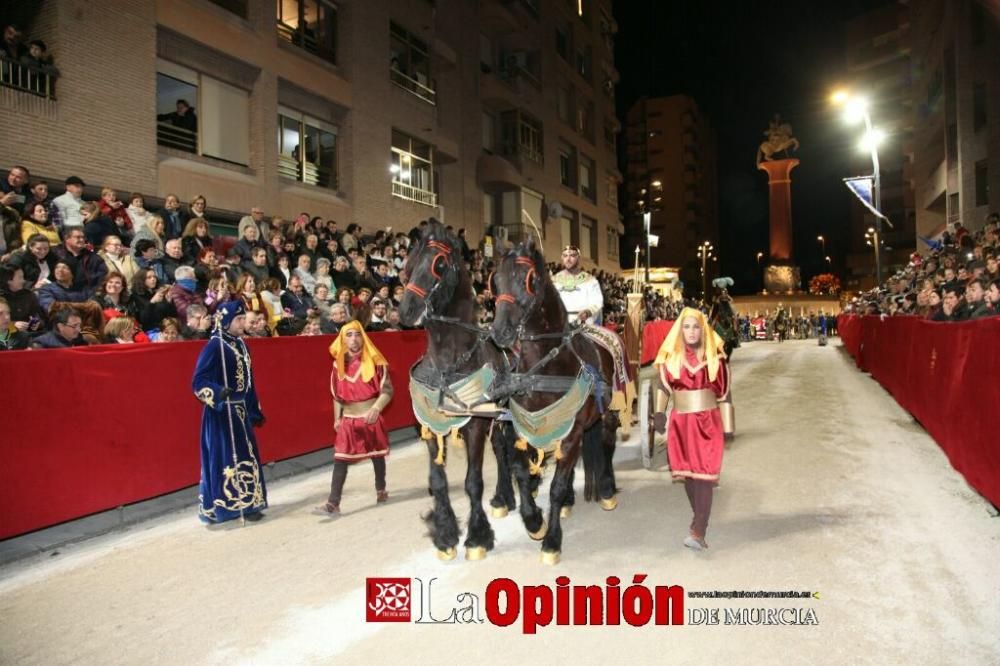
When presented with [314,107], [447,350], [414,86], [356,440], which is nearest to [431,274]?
[447,350]

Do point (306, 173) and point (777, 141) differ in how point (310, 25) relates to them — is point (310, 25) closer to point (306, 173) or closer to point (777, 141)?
point (306, 173)

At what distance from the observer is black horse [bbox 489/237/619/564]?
4996 millimetres

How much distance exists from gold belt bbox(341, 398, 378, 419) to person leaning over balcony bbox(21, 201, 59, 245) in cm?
512

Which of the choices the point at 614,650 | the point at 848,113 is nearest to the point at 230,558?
the point at 614,650

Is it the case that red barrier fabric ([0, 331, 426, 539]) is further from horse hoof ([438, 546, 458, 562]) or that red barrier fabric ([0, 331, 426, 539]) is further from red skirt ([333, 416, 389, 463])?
horse hoof ([438, 546, 458, 562])

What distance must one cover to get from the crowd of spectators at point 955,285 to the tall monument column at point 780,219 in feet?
124

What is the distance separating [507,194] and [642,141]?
206 ft

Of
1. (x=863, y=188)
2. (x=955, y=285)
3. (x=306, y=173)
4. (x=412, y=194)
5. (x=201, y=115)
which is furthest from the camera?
(x=412, y=194)

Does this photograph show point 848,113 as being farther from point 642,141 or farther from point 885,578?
point 642,141

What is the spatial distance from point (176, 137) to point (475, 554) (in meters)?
13.1

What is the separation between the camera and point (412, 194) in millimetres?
22484

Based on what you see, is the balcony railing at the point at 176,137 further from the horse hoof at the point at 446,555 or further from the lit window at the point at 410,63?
the horse hoof at the point at 446,555

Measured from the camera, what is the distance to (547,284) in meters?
5.42

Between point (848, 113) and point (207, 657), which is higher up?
point (848, 113)
